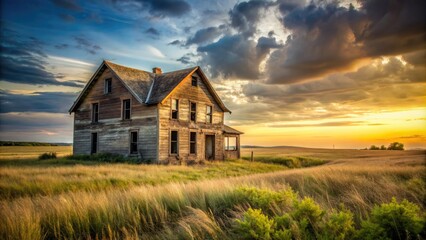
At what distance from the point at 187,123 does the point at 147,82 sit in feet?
18.5

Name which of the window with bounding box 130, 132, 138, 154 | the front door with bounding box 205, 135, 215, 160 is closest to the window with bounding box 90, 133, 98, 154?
the window with bounding box 130, 132, 138, 154

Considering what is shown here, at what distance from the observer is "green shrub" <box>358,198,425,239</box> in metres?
3.72

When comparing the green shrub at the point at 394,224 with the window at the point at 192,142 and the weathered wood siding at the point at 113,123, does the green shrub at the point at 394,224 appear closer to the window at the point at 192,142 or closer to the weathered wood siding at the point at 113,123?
the weathered wood siding at the point at 113,123

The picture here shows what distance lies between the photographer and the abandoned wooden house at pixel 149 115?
78.0ft

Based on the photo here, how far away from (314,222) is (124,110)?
2314 cm

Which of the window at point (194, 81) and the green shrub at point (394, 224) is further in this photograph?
the window at point (194, 81)

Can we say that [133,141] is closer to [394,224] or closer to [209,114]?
[209,114]

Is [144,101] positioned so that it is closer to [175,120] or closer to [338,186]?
[175,120]

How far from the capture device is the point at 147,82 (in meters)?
27.2

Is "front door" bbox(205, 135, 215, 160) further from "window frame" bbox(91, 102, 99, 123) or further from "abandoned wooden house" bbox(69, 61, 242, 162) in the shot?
"window frame" bbox(91, 102, 99, 123)

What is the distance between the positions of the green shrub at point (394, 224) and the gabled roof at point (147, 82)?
2017 centimetres

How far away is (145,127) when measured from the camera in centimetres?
2391

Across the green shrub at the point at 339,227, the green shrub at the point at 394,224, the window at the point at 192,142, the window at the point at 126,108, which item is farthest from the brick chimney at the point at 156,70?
the green shrub at the point at 394,224

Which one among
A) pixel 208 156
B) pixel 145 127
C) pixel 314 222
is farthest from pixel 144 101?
pixel 314 222
